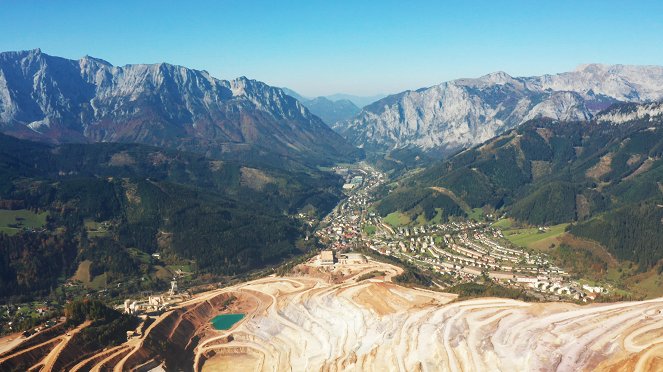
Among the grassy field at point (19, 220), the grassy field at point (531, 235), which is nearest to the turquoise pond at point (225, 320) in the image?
the grassy field at point (19, 220)

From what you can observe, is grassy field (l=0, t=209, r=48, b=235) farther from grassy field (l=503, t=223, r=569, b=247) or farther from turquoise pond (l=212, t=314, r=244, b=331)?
grassy field (l=503, t=223, r=569, b=247)

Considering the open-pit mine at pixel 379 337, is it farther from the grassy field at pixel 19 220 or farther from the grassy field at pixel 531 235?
the grassy field at pixel 19 220

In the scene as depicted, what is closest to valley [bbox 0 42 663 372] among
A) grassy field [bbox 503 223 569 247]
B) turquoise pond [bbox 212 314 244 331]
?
turquoise pond [bbox 212 314 244 331]

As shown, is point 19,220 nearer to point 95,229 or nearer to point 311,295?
point 95,229

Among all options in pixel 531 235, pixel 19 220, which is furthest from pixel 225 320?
pixel 531 235

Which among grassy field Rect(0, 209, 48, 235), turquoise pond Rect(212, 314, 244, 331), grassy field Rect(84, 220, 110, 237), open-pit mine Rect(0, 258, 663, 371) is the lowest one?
turquoise pond Rect(212, 314, 244, 331)

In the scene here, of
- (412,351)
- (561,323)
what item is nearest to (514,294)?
(561,323)
